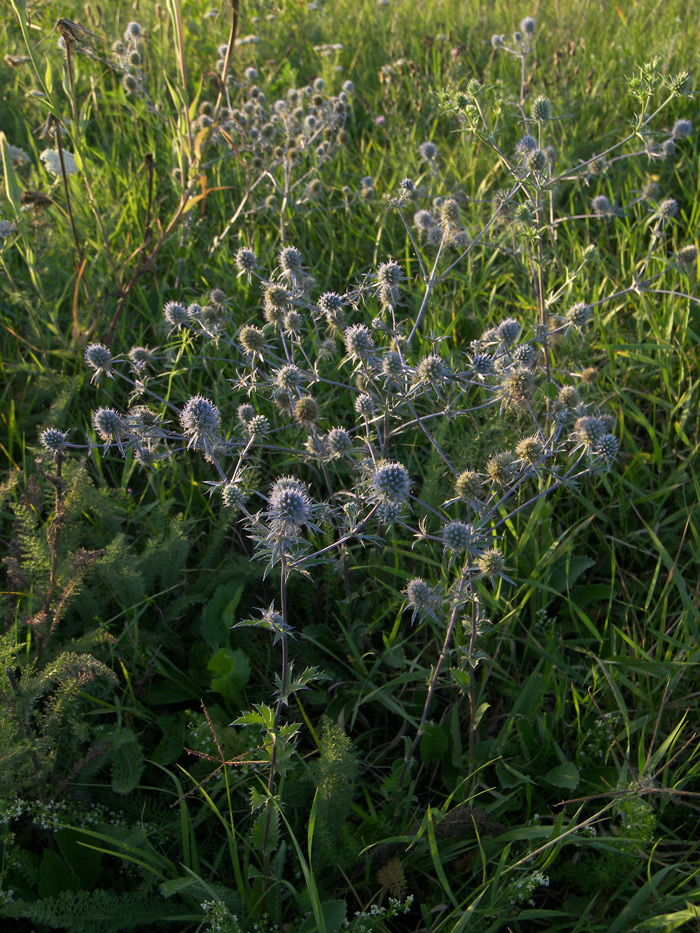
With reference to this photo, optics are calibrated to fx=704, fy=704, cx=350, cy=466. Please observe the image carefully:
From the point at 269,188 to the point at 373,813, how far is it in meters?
3.25

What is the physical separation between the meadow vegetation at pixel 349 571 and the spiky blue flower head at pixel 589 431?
15 millimetres

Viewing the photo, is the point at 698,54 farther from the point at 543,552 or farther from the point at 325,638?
the point at 325,638

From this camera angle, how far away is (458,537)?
5.54ft

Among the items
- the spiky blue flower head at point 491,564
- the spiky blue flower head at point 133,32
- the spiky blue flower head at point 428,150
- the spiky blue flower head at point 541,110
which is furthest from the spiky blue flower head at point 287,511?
the spiky blue flower head at point 133,32

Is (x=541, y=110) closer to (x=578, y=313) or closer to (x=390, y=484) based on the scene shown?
(x=578, y=313)

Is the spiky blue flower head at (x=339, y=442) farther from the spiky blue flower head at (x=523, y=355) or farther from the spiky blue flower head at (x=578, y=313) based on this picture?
the spiky blue flower head at (x=578, y=313)

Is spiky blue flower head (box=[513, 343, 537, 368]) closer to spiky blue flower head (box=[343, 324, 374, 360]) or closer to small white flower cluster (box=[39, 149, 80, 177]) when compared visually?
spiky blue flower head (box=[343, 324, 374, 360])

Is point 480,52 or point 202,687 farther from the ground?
point 480,52

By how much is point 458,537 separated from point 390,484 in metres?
0.21

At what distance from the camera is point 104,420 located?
1.96 meters

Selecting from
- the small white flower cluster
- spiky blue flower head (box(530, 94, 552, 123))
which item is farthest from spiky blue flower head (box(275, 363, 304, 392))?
the small white flower cluster

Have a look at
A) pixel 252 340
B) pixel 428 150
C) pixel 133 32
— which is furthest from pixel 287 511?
pixel 133 32

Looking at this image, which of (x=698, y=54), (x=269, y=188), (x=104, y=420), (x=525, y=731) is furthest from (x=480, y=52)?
(x=525, y=731)

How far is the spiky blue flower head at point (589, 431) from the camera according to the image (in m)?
1.91
